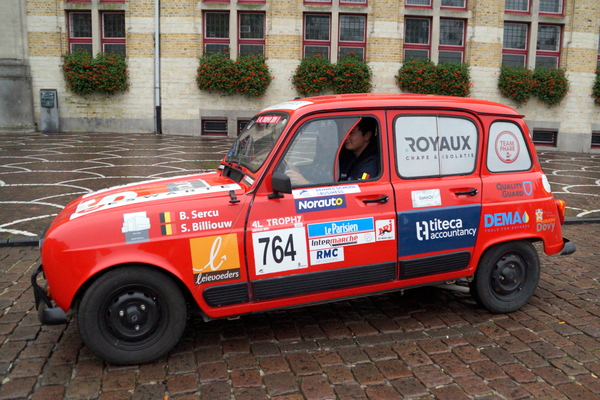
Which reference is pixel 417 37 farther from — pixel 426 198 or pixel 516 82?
pixel 426 198

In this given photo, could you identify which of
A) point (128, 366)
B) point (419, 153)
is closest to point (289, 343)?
point (128, 366)

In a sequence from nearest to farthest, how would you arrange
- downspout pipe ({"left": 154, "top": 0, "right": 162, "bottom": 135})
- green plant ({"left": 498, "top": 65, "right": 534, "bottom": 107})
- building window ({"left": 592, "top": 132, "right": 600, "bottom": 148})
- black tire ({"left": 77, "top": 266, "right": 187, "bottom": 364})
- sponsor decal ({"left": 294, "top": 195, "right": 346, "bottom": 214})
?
black tire ({"left": 77, "top": 266, "right": 187, "bottom": 364}) < sponsor decal ({"left": 294, "top": 195, "right": 346, "bottom": 214}) < downspout pipe ({"left": 154, "top": 0, "right": 162, "bottom": 135}) < green plant ({"left": 498, "top": 65, "right": 534, "bottom": 107}) < building window ({"left": 592, "top": 132, "right": 600, "bottom": 148})

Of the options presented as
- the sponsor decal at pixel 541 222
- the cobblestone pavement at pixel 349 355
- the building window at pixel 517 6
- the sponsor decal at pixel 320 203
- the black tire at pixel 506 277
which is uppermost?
the building window at pixel 517 6

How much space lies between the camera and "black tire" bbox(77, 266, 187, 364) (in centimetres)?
365

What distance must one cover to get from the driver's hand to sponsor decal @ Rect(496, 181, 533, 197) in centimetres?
177

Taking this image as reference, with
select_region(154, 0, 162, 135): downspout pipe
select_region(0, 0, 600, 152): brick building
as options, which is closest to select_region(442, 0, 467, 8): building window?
select_region(0, 0, 600, 152): brick building

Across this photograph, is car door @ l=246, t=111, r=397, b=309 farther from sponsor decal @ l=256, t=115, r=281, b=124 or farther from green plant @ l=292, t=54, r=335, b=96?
green plant @ l=292, t=54, r=335, b=96

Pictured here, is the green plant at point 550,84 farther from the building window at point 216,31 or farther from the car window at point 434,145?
the car window at point 434,145

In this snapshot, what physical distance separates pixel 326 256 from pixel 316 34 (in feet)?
61.2

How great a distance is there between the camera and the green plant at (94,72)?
816 inches

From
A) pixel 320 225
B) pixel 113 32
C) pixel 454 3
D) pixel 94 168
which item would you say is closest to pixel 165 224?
pixel 320 225

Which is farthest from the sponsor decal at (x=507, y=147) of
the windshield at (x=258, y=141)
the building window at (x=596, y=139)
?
the building window at (x=596, y=139)

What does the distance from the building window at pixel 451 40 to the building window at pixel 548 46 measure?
3.16 meters

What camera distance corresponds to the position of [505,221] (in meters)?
4.68
